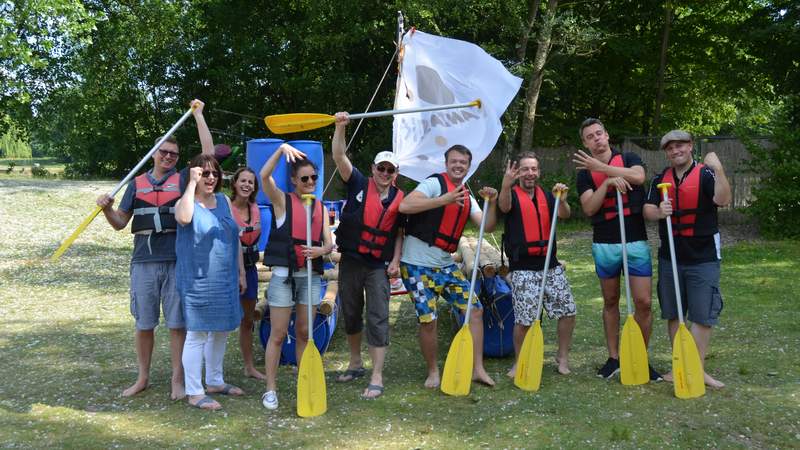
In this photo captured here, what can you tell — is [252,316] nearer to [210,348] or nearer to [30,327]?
[210,348]

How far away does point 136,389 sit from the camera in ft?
16.4

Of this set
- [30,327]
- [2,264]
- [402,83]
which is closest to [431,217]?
[402,83]

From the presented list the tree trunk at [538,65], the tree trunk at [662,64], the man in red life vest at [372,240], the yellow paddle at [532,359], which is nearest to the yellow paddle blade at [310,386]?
the man in red life vest at [372,240]

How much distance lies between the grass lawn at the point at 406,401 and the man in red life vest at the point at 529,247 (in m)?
0.55

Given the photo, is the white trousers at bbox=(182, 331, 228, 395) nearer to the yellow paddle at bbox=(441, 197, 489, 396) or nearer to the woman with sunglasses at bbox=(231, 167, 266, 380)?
the woman with sunglasses at bbox=(231, 167, 266, 380)

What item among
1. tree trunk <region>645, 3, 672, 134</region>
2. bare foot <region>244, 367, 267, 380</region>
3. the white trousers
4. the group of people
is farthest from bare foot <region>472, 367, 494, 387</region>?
tree trunk <region>645, 3, 672, 134</region>

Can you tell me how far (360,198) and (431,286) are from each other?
793 millimetres

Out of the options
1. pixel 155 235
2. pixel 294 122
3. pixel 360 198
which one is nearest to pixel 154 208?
pixel 155 235

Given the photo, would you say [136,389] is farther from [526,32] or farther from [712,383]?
[526,32]

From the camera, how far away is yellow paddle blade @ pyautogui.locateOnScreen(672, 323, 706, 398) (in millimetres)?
4773

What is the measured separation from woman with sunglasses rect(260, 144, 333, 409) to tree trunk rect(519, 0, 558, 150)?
1250 cm

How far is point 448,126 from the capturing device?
734cm

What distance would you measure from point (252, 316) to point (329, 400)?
0.94 m

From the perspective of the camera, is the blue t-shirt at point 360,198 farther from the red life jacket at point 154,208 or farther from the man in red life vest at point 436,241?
the red life jacket at point 154,208
